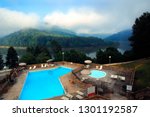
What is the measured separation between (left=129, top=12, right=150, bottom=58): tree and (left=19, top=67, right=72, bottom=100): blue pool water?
3168 millimetres

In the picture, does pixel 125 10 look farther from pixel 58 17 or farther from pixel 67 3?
pixel 58 17

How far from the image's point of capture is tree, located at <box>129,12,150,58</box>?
331 inches

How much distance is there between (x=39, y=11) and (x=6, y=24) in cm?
108

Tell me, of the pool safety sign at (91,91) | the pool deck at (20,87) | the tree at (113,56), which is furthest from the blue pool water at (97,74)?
the tree at (113,56)

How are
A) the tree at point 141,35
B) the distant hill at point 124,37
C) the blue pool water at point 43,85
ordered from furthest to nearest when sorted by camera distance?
the distant hill at point 124,37, the tree at point 141,35, the blue pool water at point 43,85

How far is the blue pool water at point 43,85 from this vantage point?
6086 millimetres

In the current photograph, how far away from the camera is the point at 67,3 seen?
5.73m

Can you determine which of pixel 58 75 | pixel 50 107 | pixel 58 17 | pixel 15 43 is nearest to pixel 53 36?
pixel 15 43

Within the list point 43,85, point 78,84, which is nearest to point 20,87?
point 43,85

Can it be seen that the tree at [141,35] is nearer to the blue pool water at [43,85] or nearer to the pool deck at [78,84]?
the pool deck at [78,84]

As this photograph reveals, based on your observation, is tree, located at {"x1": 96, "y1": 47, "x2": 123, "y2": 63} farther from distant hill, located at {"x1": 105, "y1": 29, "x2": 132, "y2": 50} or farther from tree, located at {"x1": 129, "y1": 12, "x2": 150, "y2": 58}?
tree, located at {"x1": 129, "y1": 12, "x2": 150, "y2": 58}

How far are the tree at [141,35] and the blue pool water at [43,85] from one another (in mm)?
3168

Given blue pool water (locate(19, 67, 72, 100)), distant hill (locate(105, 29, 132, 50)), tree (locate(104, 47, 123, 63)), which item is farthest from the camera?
tree (locate(104, 47, 123, 63))

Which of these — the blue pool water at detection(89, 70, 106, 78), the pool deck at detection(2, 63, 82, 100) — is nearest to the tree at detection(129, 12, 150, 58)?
the blue pool water at detection(89, 70, 106, 78)
